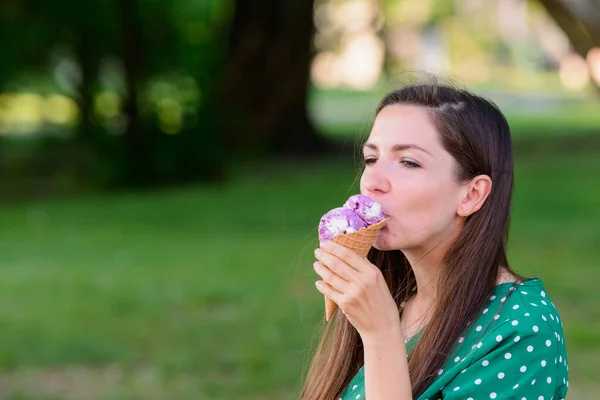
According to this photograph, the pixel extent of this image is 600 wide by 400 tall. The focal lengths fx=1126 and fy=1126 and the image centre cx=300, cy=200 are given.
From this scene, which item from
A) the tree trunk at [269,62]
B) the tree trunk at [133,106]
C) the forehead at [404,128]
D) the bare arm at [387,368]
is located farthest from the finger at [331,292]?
the tree trunk at [269,62]

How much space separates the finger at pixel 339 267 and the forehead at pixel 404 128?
0.30 metres

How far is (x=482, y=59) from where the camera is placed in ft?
204

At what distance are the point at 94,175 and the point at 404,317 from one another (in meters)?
13.3

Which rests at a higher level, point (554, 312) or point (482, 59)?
point (482, 59)

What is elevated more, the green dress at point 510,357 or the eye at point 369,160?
the eye at point 369,160

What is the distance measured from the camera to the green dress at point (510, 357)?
7.39 ft

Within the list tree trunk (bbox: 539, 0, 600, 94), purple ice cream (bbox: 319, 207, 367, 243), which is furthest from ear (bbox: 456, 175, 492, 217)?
tree trunk (bbox: 539, 0, 600, 94)

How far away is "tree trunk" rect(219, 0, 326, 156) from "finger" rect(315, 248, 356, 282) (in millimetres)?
16127

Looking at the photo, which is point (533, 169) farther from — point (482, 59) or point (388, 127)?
point (482, 59)

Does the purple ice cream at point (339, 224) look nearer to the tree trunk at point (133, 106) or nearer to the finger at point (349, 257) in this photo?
the finger at point (349, 257)

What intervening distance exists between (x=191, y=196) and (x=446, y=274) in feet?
39.4

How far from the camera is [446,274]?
2.49m

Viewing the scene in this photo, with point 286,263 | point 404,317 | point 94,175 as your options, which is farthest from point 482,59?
point 404,317

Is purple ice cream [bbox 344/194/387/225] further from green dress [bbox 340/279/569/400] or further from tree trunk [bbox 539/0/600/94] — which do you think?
tree trunk [bbox 539/0/600/94]
